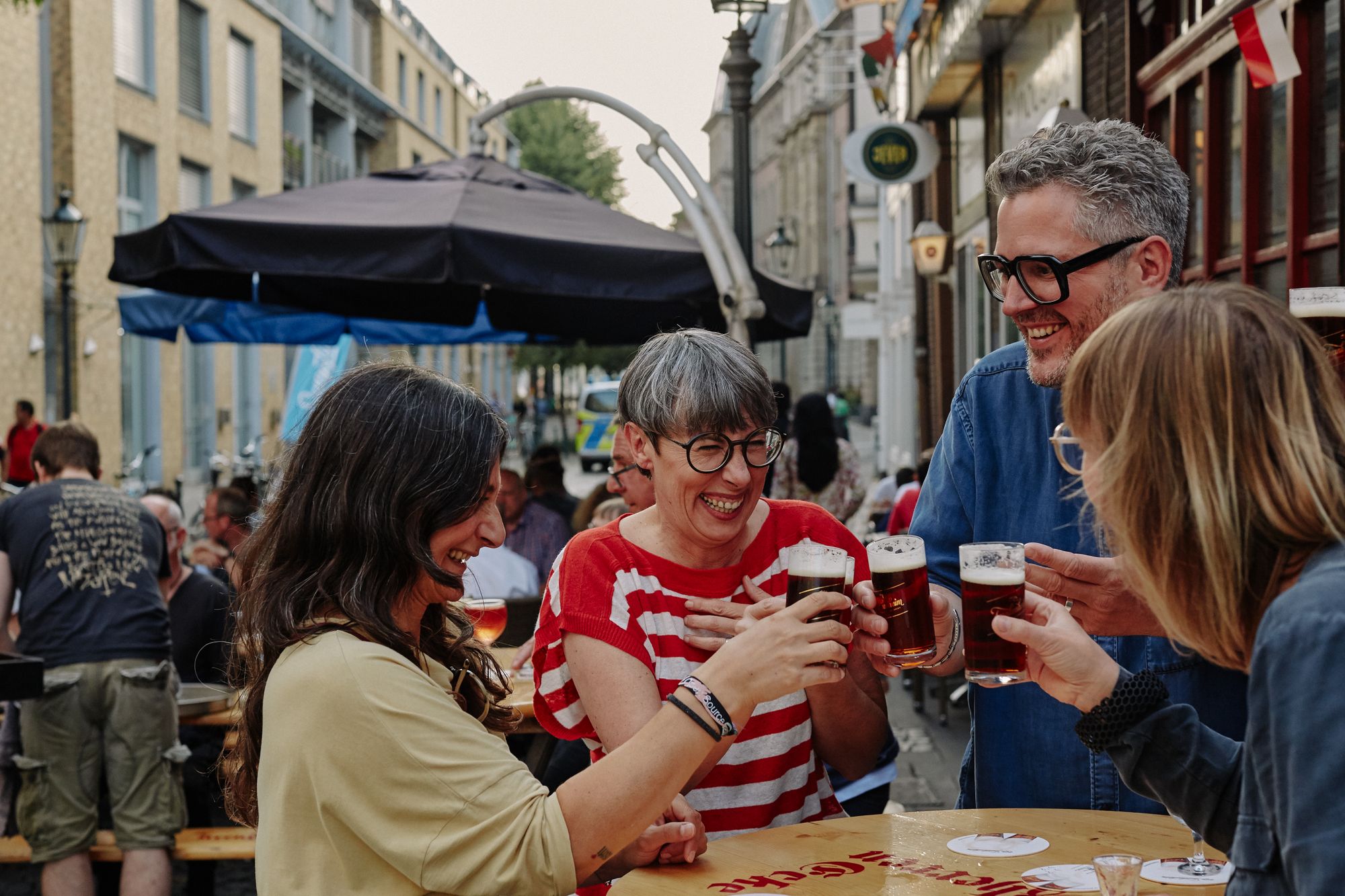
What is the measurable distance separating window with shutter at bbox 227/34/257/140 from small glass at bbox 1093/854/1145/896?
27.6m

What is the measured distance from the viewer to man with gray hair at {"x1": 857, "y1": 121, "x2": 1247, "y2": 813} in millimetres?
2441

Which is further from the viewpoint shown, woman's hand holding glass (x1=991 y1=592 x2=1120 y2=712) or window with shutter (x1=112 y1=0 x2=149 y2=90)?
window with shutter (x1=112 y1=0 x2=149 y2=90)

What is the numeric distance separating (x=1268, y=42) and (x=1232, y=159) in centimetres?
201

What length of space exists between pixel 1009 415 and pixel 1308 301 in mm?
582

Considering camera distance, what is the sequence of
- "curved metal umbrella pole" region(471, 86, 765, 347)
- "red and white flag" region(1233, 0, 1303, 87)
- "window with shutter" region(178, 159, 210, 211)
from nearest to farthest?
"red and white flag" region(1233, 0, 1303, 87), "curved metal umbrella pole" region(471, 86, 765, 347), "window with shutter" region(178, 159, 210, 211)

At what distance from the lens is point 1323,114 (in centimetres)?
520

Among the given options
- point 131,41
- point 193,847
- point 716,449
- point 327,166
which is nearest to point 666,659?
point 716,449

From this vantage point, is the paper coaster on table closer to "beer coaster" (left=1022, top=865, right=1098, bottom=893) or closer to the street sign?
"beer coaster" (left=1022, top=865, right=1098, bottom=893)

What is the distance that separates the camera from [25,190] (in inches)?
742

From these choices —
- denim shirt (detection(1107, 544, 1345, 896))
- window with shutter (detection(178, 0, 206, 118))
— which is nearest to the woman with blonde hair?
denim shirt (detection(1107, 544, 1345, 896))

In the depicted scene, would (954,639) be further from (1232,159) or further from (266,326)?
(266,326)

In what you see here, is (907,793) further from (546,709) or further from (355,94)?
(355,94)

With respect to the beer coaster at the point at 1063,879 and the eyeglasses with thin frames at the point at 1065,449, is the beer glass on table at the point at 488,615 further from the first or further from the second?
the beer coaster at the point at 1063,879

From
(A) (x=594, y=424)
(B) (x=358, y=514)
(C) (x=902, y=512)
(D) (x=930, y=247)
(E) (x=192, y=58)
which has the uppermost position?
(E) (x=192, y=58)
